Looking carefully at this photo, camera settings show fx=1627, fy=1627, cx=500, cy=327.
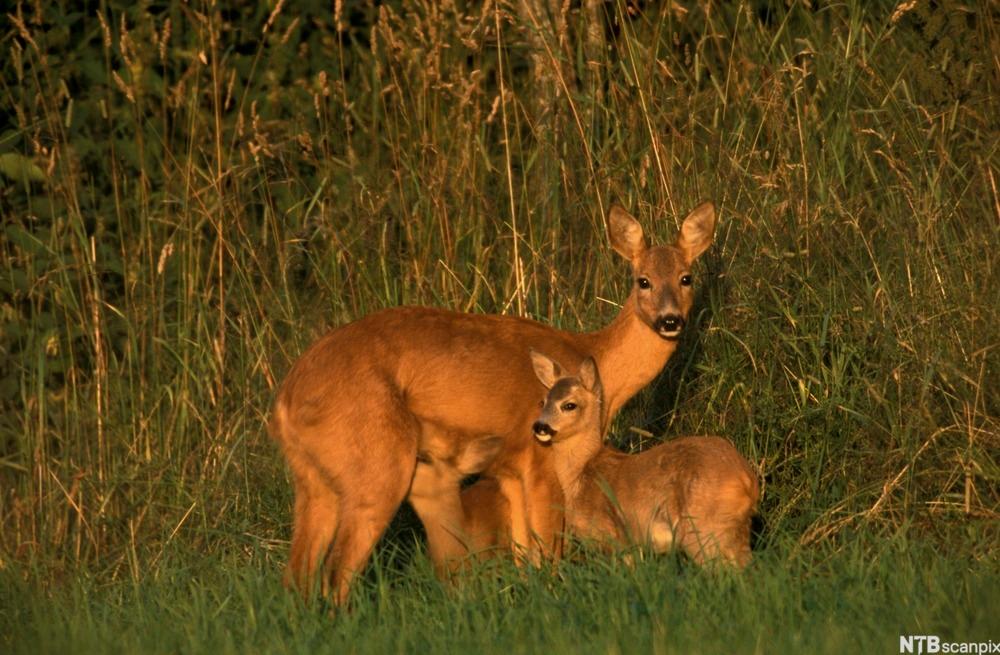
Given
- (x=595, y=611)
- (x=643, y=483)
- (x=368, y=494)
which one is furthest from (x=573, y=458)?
(x=595, y=611)

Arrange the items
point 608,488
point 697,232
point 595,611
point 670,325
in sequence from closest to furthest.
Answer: point 595,611 < point 608,488 < point 670,325 < point 697,232

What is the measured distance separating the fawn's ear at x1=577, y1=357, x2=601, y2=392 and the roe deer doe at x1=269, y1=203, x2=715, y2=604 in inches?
8.2

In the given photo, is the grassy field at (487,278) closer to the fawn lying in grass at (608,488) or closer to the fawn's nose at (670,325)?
the fawn lying in grass at (608,488)

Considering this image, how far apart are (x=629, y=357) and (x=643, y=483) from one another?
0.78m

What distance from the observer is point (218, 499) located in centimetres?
732

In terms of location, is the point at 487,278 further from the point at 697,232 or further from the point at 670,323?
the point at 670,323

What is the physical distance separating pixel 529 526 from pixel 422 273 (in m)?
1.83

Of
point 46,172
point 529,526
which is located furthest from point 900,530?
point 46,172

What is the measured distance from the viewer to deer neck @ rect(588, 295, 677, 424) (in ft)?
22.7

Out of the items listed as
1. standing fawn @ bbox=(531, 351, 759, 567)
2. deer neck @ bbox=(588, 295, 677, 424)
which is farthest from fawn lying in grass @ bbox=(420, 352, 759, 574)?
deer neck @ bbox=(588, 295, 677, 424)

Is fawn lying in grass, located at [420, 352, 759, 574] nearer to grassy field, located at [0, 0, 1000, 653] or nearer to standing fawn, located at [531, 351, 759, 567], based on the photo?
standing fawn, located at [531, 351, 759, 567]

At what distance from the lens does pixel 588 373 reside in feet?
21.8

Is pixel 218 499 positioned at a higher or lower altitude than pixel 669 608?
lower

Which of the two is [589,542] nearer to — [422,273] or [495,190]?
[422,273]
